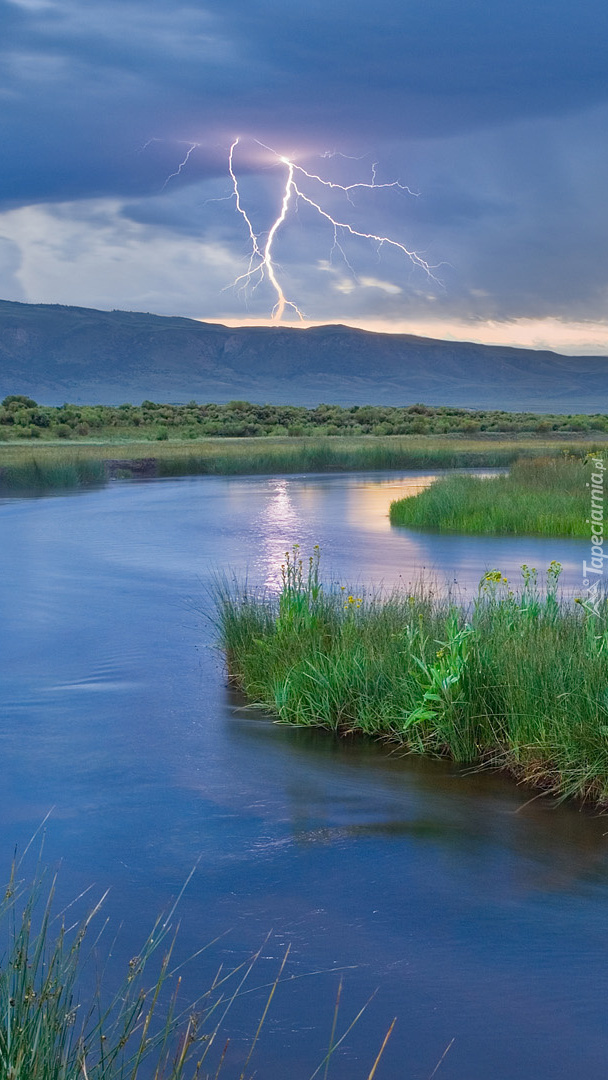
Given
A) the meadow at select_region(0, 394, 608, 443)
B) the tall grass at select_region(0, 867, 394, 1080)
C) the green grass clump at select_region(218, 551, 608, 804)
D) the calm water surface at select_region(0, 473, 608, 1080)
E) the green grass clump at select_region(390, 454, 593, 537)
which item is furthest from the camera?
the meadow at select_region(0, 394, 608, 443)

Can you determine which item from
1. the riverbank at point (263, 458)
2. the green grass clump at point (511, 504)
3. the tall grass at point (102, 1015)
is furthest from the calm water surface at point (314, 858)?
the riverbank at point (263, 458)

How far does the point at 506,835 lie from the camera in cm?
625

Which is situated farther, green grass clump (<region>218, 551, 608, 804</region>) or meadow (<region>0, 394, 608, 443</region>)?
meadow (<region>0, 394, 608, 443</region>)

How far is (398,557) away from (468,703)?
11.3 metres

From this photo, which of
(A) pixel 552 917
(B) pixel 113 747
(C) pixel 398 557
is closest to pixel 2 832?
(B) pixel 113 747

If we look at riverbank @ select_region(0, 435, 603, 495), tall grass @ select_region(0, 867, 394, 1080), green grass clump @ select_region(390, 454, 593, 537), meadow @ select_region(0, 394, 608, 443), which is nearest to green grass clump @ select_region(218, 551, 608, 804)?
tall grass @ select_region(0, 867, 394, 1080)

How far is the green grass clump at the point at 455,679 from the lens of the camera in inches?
271

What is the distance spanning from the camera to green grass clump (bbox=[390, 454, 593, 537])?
2120 cm

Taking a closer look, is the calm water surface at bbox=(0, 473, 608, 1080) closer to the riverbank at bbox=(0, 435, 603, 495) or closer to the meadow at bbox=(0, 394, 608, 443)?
the riverbank at bbox=(0, 435, 603, 495)

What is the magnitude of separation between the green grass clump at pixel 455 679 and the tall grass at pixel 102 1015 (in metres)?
2.82

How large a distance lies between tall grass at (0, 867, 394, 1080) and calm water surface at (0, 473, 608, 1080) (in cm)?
12

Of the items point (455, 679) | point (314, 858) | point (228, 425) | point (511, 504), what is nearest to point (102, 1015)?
point (314, 858)

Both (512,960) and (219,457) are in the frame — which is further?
(219,457)

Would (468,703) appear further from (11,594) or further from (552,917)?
(11,594)
